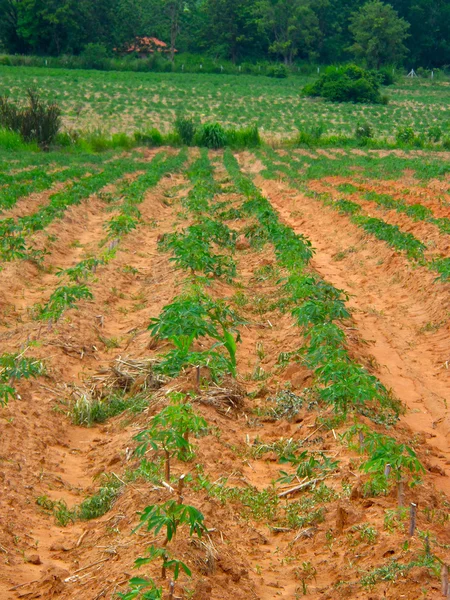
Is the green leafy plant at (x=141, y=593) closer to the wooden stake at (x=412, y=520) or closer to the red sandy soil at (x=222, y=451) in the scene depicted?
the red sandy soil at (x=222, y=451)

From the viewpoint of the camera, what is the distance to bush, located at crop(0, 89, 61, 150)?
30281 mm

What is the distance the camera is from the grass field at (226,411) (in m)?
4.06

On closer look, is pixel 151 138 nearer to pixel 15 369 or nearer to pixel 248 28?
pixel 15 369

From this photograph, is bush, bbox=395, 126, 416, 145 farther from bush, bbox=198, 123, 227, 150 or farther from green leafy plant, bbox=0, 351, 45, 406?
green leafy plant, bbox=0, 351, 45, 406

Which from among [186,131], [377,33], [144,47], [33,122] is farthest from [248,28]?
[33,122]

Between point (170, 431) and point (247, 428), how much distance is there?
240cm

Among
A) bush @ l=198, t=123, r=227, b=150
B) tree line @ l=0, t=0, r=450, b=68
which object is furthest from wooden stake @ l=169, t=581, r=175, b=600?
tree line @ l=0, t=0, r=450, b=68

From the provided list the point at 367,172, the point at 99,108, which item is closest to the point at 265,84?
the point at 99,108

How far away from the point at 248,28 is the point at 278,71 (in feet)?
30.6

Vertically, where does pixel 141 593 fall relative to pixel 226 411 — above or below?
above

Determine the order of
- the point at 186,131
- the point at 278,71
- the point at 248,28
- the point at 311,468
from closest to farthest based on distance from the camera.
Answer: the point at 311,468 < the point at 186,131 < the point at 278,71 < the point at 248,28

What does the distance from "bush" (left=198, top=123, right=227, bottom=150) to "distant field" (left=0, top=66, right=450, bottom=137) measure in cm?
451

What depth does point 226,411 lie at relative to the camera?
6.33 metres

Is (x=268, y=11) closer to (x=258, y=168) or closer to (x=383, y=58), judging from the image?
(x=383, y=58)
